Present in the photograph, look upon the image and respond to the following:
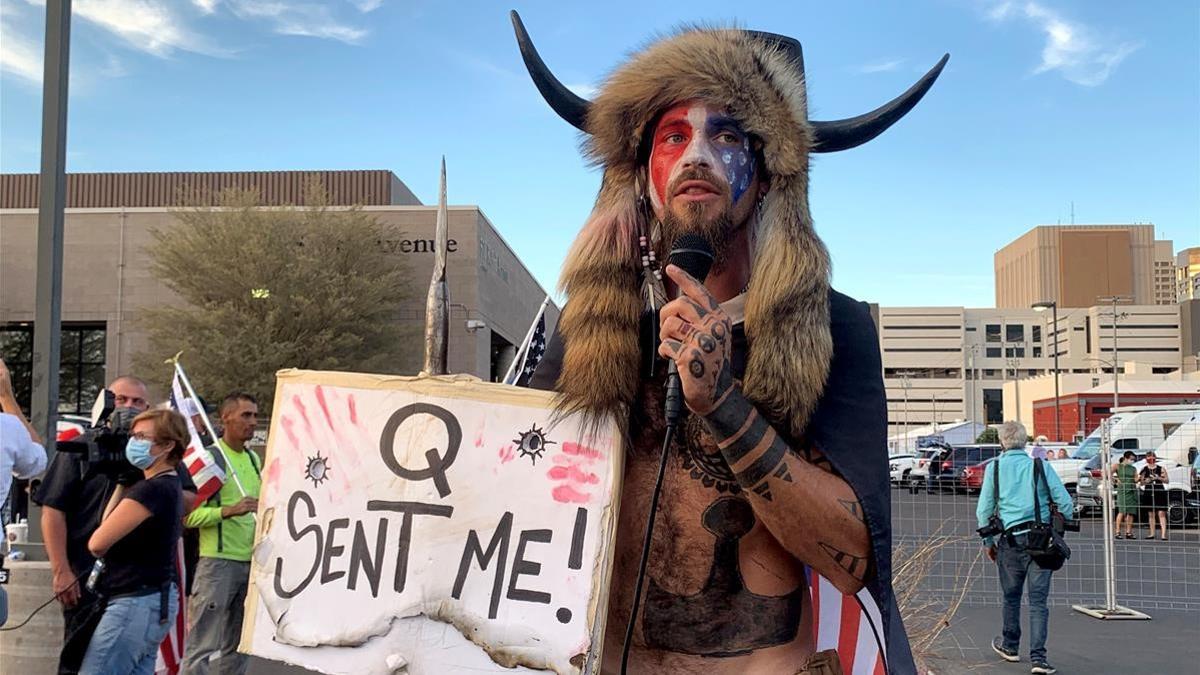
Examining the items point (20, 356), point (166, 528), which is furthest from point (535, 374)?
point (20, 356)

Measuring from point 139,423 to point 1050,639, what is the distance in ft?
27.4

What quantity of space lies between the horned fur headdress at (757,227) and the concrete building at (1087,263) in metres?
161

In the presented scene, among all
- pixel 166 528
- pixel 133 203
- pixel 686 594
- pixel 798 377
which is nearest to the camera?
pixel 798 377

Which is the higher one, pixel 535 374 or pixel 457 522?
pixel 535 374

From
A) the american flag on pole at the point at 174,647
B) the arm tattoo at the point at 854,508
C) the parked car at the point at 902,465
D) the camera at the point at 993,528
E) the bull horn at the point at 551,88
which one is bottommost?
the parked car at the point at 902,465

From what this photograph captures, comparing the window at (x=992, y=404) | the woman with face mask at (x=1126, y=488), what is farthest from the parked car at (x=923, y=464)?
the window at (x=992, y=404)

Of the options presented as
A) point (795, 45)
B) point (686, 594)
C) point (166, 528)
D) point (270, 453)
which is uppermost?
point (795, 45)

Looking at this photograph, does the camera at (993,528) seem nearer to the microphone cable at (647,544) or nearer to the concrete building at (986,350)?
the microphone cable at (647,544)

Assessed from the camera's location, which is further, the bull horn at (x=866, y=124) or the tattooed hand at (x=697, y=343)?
the bull horn at (x=866, y=124)

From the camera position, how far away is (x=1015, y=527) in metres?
8.59

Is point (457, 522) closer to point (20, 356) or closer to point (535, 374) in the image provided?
point (535, 374)

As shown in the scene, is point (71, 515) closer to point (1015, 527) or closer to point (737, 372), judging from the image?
point (737, 372)

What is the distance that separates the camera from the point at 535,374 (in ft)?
7.05

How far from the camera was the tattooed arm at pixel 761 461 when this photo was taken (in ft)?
5.21
